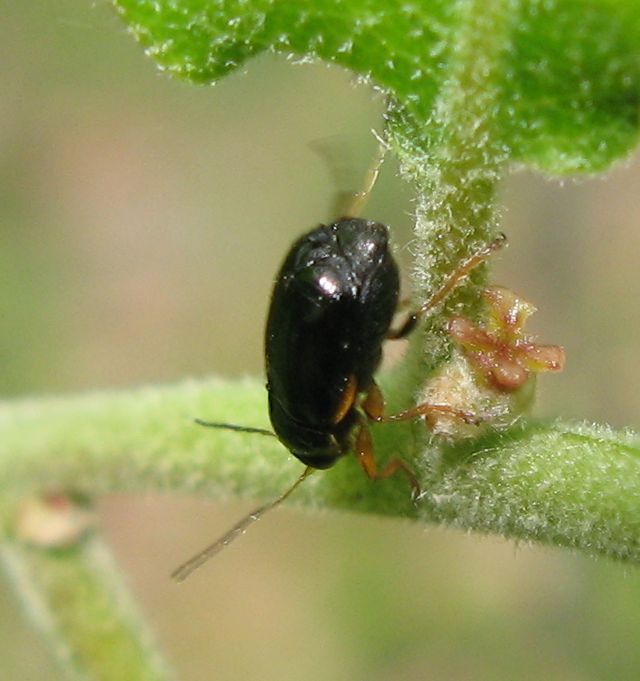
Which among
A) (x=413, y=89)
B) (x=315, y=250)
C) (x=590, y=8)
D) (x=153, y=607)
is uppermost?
(x=590, y=8)

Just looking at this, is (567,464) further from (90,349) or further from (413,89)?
(90,349)

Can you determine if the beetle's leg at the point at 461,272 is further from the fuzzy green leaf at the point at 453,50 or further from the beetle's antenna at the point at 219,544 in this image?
the beetle's antenna at the point at 219,544

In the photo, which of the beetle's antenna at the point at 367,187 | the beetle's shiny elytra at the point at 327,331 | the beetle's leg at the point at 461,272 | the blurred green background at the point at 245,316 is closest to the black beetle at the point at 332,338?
the beetle's shiny elytra at the point at 327,331

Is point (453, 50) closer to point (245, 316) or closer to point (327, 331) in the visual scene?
point (327, 331)

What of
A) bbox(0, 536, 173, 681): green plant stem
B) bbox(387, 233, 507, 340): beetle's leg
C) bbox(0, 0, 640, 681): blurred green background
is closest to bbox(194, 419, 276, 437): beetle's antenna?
bbox(387, 233, 507, 340): beetle's leg

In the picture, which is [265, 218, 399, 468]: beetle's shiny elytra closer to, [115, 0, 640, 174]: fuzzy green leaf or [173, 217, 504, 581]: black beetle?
[173, 217, 504, 581]: black beetle

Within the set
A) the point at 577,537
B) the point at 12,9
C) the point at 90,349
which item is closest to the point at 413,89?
the point at 577,537
